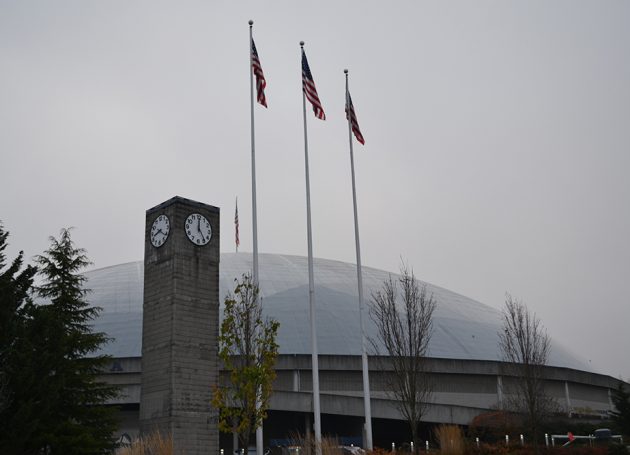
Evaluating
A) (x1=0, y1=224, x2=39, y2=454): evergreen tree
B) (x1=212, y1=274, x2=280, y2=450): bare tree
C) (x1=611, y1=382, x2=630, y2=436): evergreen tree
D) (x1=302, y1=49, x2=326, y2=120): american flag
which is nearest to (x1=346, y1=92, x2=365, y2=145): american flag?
(x1=302, y1=49, x2=326, y2=120): american flag

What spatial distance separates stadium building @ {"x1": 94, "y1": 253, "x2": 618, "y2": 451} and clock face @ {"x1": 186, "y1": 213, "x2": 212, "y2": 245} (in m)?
17.2

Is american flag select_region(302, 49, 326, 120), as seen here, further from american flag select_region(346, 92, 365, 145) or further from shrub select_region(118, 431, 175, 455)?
shrub select_region(118, 431, 175, 455)

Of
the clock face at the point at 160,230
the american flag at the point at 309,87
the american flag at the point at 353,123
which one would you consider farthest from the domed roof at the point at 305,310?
the clock face at the point at 160,230

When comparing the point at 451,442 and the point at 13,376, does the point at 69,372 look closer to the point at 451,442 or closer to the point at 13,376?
the point at 13,376

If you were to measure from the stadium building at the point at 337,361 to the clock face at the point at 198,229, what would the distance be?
17176mm

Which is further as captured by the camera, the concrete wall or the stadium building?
the stadium building

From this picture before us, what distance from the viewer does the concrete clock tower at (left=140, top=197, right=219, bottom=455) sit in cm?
2427

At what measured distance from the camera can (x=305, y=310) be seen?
4750 centimetres

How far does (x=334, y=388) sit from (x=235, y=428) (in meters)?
22.0

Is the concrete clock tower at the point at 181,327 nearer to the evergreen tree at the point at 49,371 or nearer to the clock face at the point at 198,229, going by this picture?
the clock face at the point at 198,229

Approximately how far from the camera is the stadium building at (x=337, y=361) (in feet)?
142

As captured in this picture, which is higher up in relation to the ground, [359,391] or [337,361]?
[337,361]

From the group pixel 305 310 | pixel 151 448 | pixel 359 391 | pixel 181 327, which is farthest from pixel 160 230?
pixel 359 391

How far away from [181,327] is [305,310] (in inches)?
909
